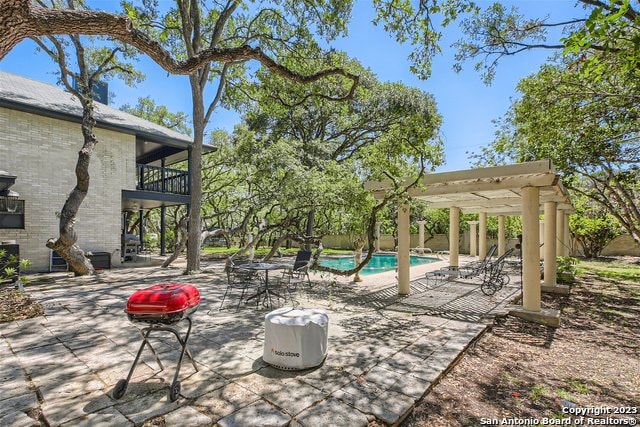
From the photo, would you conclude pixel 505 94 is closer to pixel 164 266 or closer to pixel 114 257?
pixel 164 266

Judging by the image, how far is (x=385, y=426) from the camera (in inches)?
103

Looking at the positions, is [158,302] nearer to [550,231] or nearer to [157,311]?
[157,311]

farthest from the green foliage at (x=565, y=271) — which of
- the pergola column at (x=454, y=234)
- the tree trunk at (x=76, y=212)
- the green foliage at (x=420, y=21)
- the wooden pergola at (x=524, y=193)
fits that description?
the tree trunk at (x=76, y=212)

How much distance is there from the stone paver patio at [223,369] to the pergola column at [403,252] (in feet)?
4.96

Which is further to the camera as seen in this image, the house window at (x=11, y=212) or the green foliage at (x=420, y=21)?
the house window at (x=11, y=212)

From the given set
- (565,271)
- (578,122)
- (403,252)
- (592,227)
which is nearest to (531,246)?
(403,252)

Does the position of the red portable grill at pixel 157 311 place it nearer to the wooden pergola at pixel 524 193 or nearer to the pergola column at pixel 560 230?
the wooden pergola at pixel 524 193

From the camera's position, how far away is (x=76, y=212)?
898 centimetres

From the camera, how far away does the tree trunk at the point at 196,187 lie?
35.0 feet

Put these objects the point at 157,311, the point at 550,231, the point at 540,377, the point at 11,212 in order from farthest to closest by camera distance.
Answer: the point at 11,212
the point at 550,231
the point at 540,377
the point at 157,311

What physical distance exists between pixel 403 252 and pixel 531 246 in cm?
298

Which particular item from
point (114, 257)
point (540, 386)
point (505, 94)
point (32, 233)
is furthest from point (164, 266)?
point (505, 94)

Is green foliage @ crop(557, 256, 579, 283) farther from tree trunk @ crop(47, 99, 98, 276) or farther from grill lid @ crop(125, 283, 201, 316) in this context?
tree trunk @ crop(47, 99, 98, 276)

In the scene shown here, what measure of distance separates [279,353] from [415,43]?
687 cm
